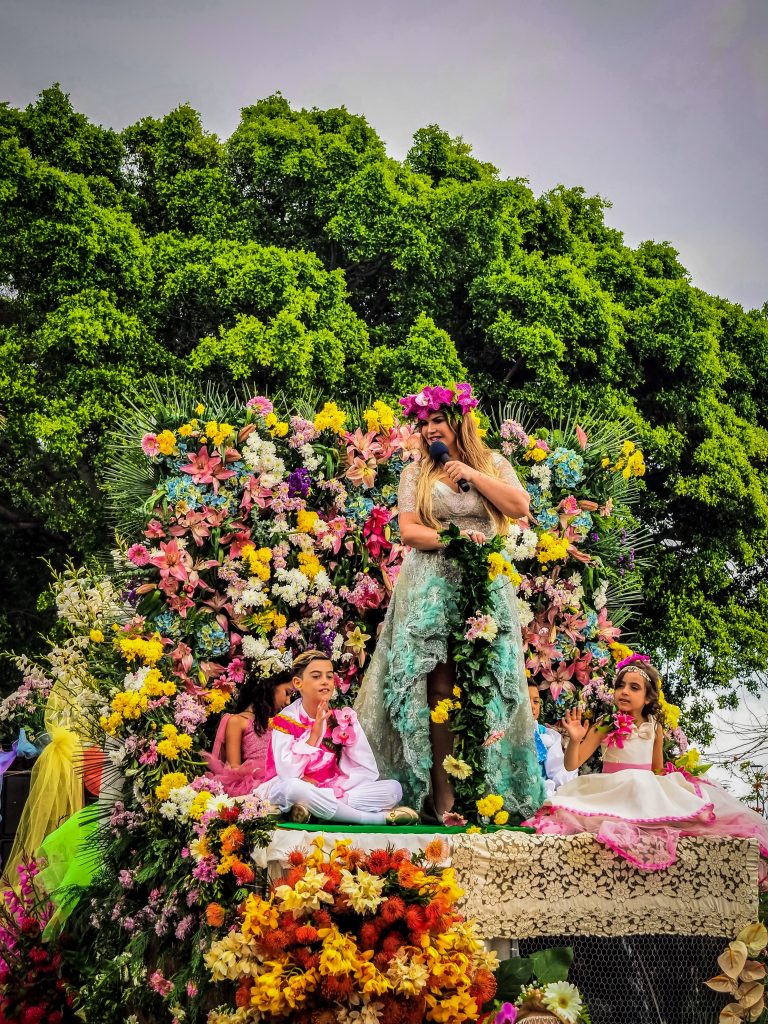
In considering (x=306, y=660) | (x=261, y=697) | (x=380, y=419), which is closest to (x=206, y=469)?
(x=380, y=419)

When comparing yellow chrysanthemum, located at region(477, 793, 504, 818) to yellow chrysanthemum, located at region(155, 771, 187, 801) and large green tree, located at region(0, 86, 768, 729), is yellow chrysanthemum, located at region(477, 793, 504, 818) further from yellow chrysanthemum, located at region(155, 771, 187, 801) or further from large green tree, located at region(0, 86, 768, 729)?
large green tree, located at region(0, 86, 768, 729)

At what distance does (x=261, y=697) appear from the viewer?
7258 millimetres

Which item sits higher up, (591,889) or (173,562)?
(173,562)

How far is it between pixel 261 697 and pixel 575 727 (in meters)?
2.07

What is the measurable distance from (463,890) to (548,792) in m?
2.00

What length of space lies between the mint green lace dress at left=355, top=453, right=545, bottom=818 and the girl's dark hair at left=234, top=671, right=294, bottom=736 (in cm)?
108

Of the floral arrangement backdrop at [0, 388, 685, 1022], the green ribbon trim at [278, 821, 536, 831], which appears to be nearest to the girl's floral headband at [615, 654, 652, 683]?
the floral arrangement backdrop at [0, 388, 685, 1022]

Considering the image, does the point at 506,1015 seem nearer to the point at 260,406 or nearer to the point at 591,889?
the point at 591,889

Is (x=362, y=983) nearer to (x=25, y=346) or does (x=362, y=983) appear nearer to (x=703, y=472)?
(x=25, y=346)

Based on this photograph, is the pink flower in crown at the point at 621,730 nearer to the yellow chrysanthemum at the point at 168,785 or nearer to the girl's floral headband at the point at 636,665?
the girl's floral headband at the point at 636,665

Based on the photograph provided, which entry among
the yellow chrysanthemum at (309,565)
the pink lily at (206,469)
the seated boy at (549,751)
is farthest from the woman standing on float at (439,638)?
the pink lily at (206,469)

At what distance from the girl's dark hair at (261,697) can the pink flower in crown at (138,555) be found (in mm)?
1013

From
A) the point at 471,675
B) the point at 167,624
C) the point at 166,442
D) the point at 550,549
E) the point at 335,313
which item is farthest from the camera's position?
the point at 335,313

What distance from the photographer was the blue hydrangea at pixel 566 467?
8.33 m
